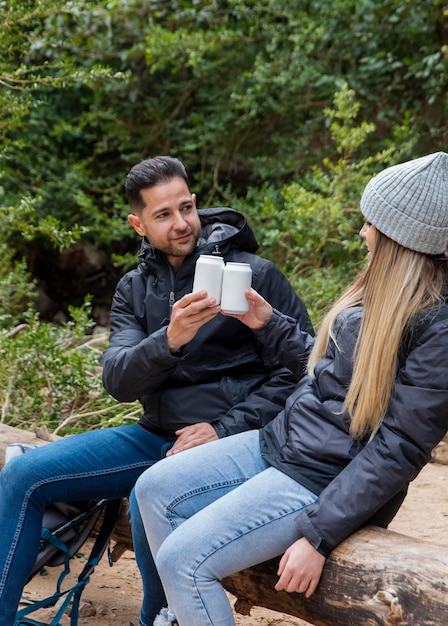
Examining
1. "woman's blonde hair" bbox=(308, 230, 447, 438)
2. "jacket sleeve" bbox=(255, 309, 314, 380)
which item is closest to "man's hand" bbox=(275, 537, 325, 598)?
"woman's blonde hair" bbox=(308, 230, 447, 438)

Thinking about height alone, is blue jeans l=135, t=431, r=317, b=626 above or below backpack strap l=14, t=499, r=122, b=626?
above

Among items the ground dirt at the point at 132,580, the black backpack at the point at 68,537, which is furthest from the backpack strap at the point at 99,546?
the ground dirt at the point at 132,580

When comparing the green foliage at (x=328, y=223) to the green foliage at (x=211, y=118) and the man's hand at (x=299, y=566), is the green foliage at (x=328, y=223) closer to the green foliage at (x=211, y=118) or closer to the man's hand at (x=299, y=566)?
the green foliage at (x=211, y=118)

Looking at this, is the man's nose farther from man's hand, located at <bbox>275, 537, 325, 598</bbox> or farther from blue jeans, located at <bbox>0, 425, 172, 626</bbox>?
man's hand, located at <bbox>275, 537, 325, 598</bbox>

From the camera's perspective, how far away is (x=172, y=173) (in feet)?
9.94

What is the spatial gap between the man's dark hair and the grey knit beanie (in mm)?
1005

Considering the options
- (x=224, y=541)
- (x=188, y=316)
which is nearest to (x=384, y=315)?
(x=188, y=316)

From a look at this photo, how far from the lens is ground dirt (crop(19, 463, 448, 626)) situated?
3.26 m

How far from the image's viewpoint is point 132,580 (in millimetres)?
3635

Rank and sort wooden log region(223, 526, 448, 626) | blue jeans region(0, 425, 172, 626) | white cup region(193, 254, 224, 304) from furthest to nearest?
blue jeans region(0, 425, 172, 626) → white cup region(193, 254, 224, 304) → wooden log region(223, 526, 448, 626)

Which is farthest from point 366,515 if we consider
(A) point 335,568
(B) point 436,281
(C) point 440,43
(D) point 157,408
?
(C) point 440,43

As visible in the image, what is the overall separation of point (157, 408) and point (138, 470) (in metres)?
0.22

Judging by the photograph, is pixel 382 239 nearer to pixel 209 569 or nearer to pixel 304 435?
pixel 304 435

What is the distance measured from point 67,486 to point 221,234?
1.03 meters
